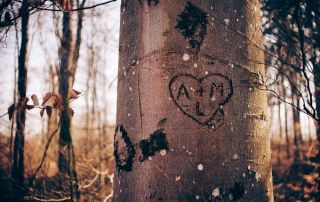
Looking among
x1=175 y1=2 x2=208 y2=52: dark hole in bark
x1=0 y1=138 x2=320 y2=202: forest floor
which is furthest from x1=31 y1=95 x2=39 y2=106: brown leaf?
x1=0 y1=138 x2=320 y2=202: forest floor

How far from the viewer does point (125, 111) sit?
1188 mm

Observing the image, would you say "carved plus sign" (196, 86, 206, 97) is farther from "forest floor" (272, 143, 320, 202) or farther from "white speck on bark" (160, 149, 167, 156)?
"forest floor" (272, 143, 320, 202)

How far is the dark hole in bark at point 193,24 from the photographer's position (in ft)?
3.58

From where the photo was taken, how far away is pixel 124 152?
1.17 metres

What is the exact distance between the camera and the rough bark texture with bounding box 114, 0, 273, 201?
1014 millimetres

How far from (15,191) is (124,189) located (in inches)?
201

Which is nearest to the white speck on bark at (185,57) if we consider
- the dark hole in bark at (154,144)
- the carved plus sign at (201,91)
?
the carved plus sign at (201,91)

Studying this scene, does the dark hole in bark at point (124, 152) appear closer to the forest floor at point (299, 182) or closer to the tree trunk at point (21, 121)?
the forest floor at point (299, 182)

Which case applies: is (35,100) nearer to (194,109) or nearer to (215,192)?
(194,109)

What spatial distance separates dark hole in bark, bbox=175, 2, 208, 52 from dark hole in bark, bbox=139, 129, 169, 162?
361mm

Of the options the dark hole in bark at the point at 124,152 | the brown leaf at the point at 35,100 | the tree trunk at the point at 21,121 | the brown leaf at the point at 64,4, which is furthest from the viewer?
the tree trunk at the point at 21,121

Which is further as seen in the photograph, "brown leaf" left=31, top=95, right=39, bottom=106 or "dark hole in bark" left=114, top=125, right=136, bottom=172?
"brown leaf" left=31, top=95, right=39, bottom=106

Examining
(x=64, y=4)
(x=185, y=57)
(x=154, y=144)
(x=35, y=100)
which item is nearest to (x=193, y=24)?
(x=185, y=57)

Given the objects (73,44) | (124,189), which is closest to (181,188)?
(124,189)
